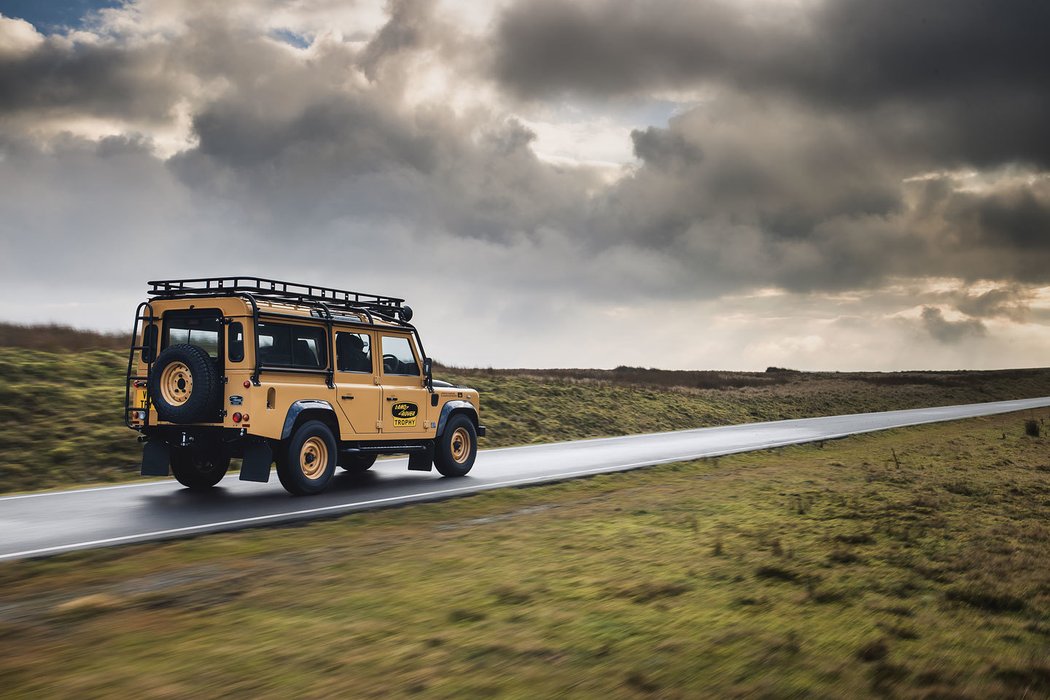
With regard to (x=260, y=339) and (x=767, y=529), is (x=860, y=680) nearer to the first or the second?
(x=767, y=529)

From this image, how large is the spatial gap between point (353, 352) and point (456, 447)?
3.00 m

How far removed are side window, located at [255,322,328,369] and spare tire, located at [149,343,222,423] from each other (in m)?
0.74

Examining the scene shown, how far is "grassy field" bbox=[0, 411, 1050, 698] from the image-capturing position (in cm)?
494

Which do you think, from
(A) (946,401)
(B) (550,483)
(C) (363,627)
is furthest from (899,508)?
(A) (946,401)

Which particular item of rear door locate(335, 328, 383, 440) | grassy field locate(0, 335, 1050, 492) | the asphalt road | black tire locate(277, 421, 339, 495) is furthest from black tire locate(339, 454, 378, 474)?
grassy field locate(0, 335, 1050, 492)

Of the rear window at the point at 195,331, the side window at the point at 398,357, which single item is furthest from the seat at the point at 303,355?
the side window at the point at 398,357

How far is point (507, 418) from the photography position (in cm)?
2827

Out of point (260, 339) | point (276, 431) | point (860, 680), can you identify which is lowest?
point (860, 680)

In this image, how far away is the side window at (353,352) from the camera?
45.3ft

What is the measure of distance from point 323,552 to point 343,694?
4324mm

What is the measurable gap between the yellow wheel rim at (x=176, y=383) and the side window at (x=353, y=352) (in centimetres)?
220

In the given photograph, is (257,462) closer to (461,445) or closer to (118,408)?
(461,445)

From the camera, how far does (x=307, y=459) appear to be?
1311cm

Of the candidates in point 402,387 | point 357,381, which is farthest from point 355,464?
point 357,381
